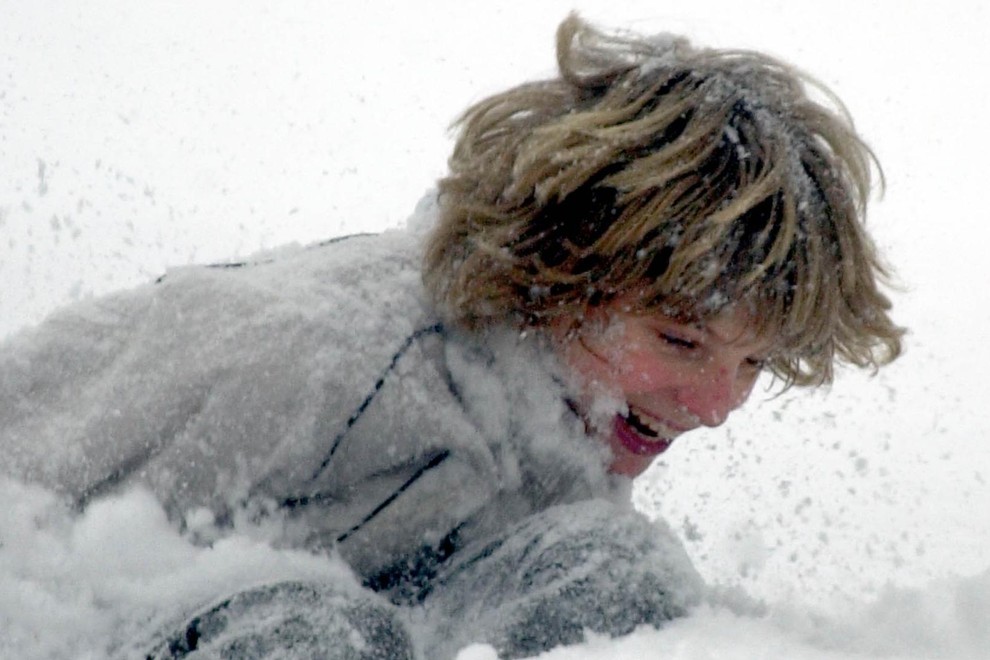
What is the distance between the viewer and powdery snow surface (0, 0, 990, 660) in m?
1.02

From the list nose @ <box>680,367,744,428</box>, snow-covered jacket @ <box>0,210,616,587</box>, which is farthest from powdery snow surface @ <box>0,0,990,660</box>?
nose @ <box>680,367,744,428</box>

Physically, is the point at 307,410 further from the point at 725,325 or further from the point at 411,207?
the point at 411,207

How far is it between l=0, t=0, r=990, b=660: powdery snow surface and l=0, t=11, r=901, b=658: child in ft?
0.25

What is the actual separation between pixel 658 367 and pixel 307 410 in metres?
0.35

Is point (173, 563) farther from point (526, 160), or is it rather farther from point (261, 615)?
point (526, 160)

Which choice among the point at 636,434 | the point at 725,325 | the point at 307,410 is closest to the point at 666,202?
the point at 725,325

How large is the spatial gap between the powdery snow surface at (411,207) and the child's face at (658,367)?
0.21 metres

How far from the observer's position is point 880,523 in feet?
6.70

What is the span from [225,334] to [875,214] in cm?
280

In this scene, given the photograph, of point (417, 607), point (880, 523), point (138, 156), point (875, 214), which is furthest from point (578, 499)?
point (875, 214)

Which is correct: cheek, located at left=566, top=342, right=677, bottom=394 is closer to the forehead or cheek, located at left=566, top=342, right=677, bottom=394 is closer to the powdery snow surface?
the forehead

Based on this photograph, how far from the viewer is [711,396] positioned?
1.15m

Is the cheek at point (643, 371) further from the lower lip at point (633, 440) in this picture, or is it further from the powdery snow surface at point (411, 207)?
the powdery snow surface at point (411, 207)

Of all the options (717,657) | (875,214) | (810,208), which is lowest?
(875,214)
